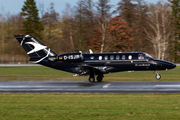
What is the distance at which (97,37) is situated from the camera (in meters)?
71.0

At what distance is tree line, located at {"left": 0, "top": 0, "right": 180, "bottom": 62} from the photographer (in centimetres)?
6444

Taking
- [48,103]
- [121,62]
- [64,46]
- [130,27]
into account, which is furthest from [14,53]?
[48,103]

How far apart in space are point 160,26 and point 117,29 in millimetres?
12077

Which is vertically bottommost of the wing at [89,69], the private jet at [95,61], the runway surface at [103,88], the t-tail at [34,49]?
the runway surface at [103,88]

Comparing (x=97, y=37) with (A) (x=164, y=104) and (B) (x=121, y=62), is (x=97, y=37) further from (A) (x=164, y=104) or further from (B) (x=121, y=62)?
(A) (x=164, y=104)

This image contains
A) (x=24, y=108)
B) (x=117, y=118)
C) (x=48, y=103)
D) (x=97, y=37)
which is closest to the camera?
(x=117, y=118)

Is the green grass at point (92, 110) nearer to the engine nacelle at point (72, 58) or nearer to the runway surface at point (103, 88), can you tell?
the runway surface at point (103, 88)

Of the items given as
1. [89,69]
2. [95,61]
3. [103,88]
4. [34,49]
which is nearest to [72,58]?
[89,69]

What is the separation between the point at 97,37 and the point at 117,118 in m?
62.9

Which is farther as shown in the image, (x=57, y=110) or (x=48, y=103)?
(x=48, y=103)

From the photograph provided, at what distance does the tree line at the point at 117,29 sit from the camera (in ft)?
211

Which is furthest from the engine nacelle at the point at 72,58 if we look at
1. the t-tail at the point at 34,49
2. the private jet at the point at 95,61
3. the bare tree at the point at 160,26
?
the bare tree at the point at 160,26

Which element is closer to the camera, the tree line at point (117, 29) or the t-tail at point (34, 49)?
the t-tail at point (34, 49)

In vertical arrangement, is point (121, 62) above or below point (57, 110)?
above
